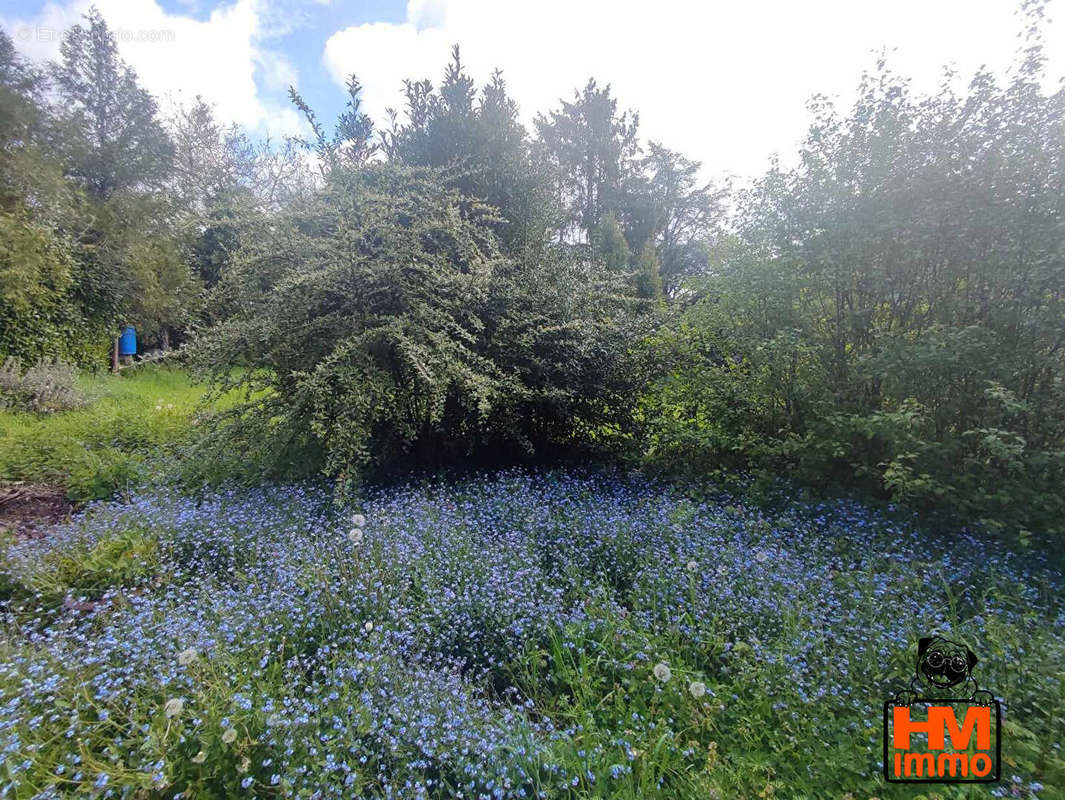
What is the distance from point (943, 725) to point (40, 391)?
10683 mm

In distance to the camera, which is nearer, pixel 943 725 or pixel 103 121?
pixel 943 725

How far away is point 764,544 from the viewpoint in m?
3.07

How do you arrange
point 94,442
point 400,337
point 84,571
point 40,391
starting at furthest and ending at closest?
point 40,391
point 94,442
point 400,337
point 84,571

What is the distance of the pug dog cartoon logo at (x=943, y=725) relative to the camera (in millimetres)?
1589

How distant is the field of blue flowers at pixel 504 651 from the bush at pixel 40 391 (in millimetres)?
5682

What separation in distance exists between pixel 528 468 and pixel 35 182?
11208 mm

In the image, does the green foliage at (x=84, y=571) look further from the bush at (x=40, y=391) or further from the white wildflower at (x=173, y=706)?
the bush at (x=40, y=391)

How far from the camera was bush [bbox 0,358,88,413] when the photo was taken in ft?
24.4

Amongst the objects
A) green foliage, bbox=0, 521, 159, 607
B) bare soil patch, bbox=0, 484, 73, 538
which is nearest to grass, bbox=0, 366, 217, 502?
bare soil patch, bbox=0, 484, 73, 538

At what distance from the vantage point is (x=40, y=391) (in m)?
7.66

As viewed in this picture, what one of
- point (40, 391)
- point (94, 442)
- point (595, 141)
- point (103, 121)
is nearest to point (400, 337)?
point (94, 442)

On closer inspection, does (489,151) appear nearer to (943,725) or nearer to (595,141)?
(943,725)

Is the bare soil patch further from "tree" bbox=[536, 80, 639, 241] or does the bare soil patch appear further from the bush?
"tree" bbox=[536, 80, 639, 241]

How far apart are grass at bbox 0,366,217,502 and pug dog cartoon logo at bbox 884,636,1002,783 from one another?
17.6 feet
